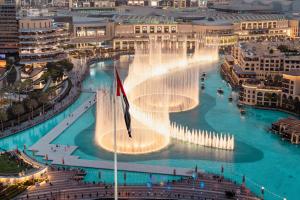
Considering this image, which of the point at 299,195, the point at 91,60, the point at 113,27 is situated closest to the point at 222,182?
the point at 299,195

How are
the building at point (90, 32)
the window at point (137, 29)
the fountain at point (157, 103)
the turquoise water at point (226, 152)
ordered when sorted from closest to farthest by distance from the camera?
the turquoise water at point (226, 152)
the fountain at point (157, 103)
the building at point (90, 32)
the window at point (137, 29)

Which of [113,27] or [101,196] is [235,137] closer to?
[101,196]

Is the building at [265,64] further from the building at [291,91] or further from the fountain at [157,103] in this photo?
the building at [291,91]

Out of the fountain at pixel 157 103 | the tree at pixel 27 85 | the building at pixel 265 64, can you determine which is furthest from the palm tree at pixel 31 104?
the building at pixel 265 64

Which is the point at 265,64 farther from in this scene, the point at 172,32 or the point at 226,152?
the point at 172,32

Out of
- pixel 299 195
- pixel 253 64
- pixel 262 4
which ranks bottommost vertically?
pixel 299 195
